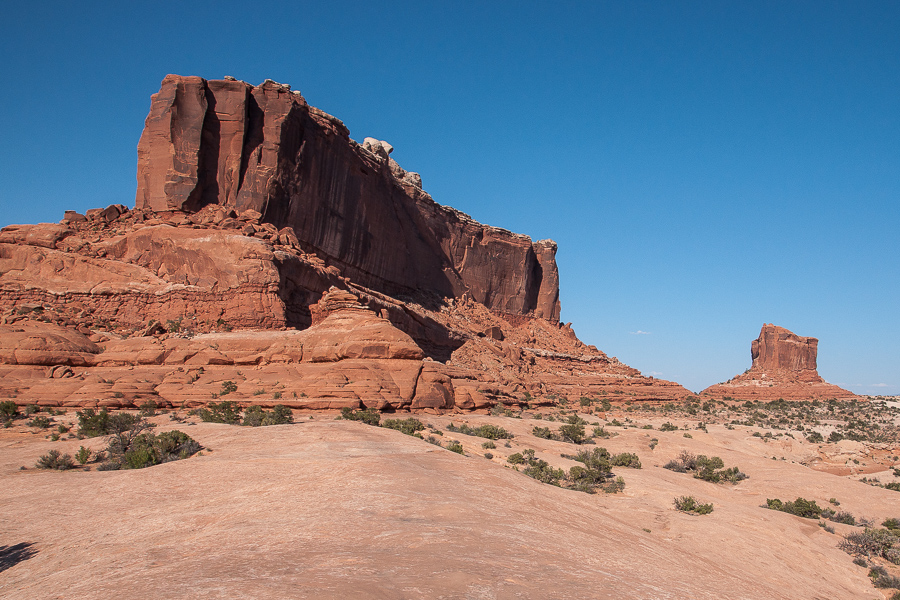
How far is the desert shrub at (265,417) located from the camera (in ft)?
48.5

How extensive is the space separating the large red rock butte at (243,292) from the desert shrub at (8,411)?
975mm

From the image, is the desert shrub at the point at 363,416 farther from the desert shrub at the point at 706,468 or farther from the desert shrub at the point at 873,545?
the desert shrub at the point at 873,545

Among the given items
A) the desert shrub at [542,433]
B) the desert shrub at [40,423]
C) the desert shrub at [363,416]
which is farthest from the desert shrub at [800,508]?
the desert shrub at [40,423]

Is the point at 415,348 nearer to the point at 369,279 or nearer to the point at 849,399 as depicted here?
the point at 369,279

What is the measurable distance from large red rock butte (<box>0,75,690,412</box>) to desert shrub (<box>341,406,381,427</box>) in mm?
920

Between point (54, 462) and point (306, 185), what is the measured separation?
3123 centimetres

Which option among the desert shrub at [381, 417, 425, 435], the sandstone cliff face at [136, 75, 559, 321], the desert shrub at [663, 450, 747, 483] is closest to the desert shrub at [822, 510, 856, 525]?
the desert shrub at [663, 450, 747, 483]

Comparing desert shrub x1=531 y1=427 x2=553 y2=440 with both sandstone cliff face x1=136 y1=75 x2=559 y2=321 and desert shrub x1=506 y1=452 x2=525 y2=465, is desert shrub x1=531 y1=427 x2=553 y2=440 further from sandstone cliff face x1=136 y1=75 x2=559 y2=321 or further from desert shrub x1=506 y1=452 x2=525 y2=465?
sandstone cliff face x1=136 y1=75 x2=559 y2=321

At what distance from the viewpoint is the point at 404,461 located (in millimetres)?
9703

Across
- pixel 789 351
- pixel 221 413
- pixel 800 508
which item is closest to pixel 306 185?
pixel 221 413

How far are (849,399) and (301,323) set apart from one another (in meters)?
64.7

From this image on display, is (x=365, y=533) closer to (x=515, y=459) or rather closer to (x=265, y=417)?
(x=515, y=459)

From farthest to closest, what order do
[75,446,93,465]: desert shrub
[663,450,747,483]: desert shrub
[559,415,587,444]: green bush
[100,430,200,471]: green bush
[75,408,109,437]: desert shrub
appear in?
1. [559,415,587,444]: green bush
2. [663,450,747,483]: desert shrub
3. [75,408,109,437]: desert shrub
4. [75,446,93,465]: desert shrub
5. [100,430,200,471]: green bush

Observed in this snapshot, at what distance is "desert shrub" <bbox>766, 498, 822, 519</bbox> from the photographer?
42.0ft
